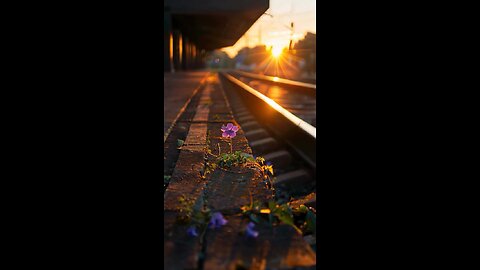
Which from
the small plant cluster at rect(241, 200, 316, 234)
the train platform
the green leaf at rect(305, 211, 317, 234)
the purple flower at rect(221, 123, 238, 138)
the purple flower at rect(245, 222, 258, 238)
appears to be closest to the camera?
the train platform

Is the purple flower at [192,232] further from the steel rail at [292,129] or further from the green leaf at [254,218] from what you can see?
the steel rail at [292,129]

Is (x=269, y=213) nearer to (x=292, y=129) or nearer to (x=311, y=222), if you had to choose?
(x=311, y=222)

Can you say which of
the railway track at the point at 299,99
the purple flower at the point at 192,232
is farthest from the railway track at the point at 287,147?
the purple flower at the point at 192,232

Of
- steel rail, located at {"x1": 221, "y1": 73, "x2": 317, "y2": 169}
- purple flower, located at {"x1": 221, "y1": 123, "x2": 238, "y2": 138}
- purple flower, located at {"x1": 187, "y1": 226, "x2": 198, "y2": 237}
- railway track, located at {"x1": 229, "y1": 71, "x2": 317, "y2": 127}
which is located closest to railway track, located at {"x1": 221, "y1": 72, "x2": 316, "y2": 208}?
steel rail, located at {"x1": 221, "y1": 73, "x2": 317, "y2": 169}

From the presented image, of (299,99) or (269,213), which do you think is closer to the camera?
(269,213)

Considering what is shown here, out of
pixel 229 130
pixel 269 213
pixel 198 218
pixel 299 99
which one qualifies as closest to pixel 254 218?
pixel 269 213

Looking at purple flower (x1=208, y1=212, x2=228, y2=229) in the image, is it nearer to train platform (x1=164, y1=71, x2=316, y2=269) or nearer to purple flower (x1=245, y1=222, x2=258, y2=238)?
train platform (x1=164, y1=71, x2=316, y2=269)
